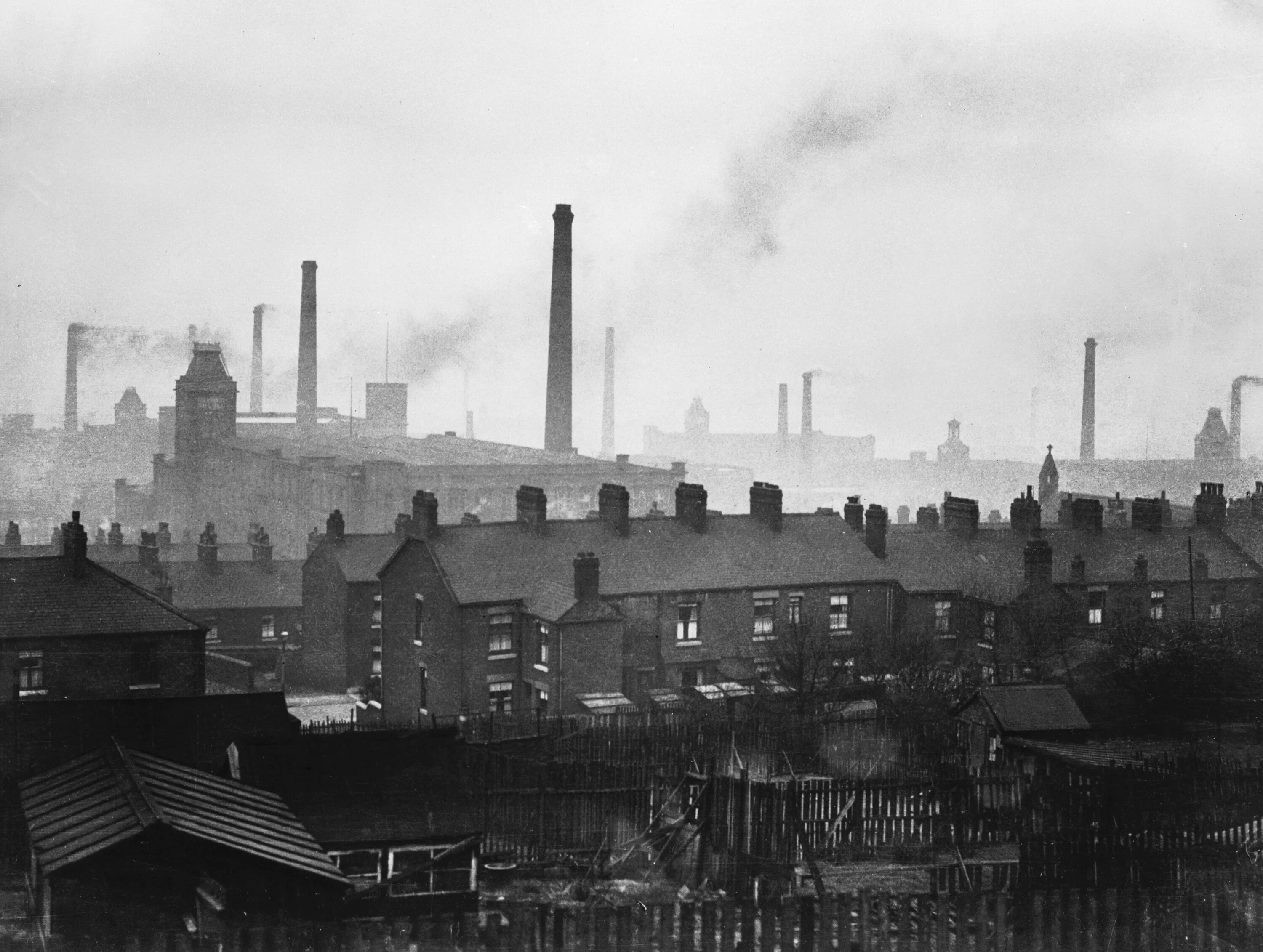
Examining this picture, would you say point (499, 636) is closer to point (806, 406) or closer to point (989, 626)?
point (989, 626)

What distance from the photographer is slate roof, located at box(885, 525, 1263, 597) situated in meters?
42.1

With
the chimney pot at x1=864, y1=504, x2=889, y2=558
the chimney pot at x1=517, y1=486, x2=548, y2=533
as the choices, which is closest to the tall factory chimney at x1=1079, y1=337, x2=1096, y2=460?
the chimney pot at x1=864, y1=504, x2=889, y2=558

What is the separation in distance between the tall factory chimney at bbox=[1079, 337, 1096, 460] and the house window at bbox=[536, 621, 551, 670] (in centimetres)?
4931

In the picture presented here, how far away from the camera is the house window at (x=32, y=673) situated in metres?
29.5

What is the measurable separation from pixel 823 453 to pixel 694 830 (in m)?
71.4

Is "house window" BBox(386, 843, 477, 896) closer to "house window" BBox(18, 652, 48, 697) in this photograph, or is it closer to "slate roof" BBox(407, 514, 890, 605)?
"house window" BBox(18, 652, 48, 697)

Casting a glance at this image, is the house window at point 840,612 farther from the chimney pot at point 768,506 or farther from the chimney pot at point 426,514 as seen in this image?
the chimney pot at point 426,514

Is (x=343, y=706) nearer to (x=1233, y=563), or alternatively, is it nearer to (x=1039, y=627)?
(x=1039, y=627)

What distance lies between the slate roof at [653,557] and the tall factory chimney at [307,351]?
47.2 meters

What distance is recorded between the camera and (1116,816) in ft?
69.2

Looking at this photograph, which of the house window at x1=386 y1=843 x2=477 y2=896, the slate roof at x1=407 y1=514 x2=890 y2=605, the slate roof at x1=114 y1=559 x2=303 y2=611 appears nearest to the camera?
the house window at x1=386 y1=843 x2=477 y2=896

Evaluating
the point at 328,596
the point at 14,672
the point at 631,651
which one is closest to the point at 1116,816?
the point at 631,651

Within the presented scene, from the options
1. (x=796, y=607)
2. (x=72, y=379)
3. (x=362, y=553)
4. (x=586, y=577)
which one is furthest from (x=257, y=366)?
(x=796, y=607)

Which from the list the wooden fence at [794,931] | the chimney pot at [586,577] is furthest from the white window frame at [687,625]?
the wooden fence at [794,931]
